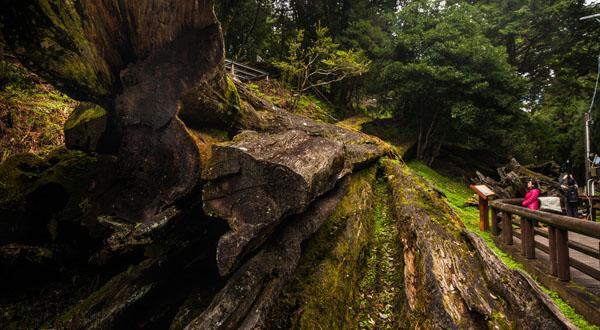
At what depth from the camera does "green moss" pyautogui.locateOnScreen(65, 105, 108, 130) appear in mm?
4439

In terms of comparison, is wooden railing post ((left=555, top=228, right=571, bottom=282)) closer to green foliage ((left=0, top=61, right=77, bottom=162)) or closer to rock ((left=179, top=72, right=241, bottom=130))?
rock ((left=179, top=72, right=241, bottom=130))

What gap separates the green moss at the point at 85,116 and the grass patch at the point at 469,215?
5822 mm

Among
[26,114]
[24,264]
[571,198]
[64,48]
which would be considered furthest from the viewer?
[571,198]

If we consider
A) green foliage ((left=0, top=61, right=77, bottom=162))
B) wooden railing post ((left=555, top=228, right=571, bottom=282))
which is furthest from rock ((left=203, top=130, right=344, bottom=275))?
green foliage ((left=0, top=61, right=77, bottom=162))

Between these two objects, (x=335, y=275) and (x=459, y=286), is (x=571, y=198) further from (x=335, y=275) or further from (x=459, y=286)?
(x=335, y=275)

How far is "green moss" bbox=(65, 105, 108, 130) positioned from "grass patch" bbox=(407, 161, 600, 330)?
582cm

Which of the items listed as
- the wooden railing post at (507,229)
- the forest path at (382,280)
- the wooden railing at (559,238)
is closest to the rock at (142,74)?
the forest path at (382,280)

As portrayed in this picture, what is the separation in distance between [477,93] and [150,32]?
14.5 metres

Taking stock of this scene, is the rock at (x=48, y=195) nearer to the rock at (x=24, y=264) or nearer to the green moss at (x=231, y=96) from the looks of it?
the rock at (x=24, y=264)

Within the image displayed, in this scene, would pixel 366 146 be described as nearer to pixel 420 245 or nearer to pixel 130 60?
pixel 420 245

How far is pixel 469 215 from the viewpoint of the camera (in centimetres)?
1063

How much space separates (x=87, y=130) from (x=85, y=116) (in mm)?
307

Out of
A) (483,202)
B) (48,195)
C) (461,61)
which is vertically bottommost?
(483,202)

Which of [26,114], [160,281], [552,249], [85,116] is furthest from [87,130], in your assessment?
[552,249]
